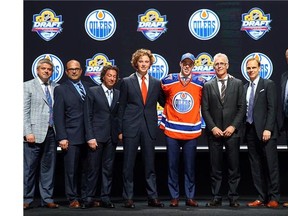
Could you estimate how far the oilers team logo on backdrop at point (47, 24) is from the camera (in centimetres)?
535

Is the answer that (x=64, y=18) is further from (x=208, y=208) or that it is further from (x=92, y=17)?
(x=208, y=208)

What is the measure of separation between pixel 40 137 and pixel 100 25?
56.4 inches

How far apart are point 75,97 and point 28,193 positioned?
1.00 metres

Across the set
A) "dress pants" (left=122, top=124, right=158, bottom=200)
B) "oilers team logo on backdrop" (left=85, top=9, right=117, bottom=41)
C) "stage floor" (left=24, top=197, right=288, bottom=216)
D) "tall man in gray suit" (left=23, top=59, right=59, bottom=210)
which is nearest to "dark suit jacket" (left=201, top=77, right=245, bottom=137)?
"dress pants" (left=122, top=124, right=158, bottom=200)

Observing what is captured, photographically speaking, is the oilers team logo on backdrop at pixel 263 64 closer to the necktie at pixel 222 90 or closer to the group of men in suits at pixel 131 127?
the group of men in suits at pixel 131 127

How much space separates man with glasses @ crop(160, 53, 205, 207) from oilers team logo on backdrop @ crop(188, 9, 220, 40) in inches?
32.8

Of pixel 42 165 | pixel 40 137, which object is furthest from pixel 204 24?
pixel 42 165

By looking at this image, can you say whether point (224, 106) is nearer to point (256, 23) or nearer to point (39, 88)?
point (256, 23)

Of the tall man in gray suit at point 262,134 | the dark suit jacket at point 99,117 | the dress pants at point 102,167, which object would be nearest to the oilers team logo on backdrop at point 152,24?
the dark suit jacket at point 99,117

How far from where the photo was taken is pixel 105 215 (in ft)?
13.8

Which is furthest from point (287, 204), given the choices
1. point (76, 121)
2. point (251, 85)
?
point (76, 121)

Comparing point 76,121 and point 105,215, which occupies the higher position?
point 76,121

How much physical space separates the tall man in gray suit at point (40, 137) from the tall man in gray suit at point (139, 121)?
0.70 metres

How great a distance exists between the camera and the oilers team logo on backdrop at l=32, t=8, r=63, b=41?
5352mm
